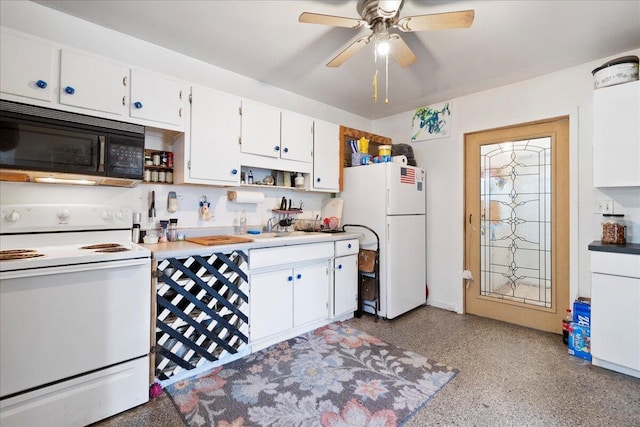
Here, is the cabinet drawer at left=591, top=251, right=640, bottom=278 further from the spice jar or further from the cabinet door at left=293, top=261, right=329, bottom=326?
the cabinet door at left=293, top=261, right=329, bottom=326

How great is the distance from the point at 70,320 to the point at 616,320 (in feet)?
11.5

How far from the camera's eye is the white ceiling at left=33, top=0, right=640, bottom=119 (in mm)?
1911

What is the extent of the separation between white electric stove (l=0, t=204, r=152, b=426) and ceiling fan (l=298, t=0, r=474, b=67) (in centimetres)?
175

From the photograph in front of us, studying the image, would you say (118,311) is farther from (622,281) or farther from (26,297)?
(622,281)

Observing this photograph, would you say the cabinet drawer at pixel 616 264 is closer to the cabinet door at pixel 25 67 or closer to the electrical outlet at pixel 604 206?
the electrical outlet at pixel 604 206

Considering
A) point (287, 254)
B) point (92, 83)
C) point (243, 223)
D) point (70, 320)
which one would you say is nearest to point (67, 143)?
point (92, 83)

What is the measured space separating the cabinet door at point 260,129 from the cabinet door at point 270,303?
114 centimetres

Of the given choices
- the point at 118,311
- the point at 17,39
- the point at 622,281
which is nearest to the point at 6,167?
the point at 17,39

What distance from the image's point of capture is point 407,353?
2428 millimetres

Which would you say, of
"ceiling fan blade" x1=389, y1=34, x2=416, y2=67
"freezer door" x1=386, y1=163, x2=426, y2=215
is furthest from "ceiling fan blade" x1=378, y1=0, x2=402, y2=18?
"freezer door" x1=386, y1=163, x2=426, y2=215

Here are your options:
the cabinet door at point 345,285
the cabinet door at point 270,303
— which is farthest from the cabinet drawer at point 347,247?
the cabinet door at point 270,303

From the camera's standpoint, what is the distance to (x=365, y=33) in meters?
2.23

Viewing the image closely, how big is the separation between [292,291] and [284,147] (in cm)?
140

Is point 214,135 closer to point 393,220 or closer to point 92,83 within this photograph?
point 92,83
